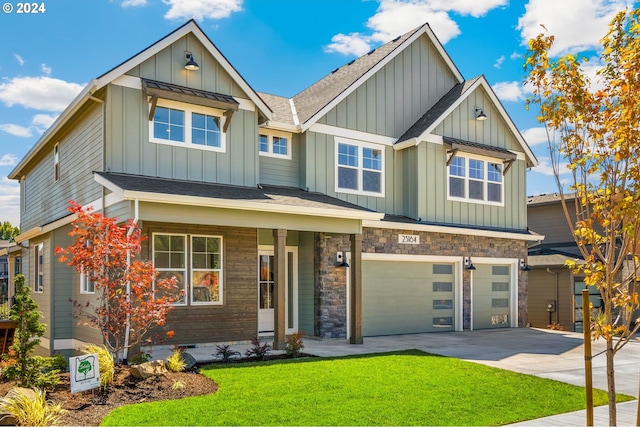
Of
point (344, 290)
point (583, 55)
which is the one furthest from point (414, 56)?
point (583, 55)

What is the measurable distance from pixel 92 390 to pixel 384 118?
11855 mm

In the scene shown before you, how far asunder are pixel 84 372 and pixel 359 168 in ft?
34.1

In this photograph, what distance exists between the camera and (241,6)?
45.4 ft

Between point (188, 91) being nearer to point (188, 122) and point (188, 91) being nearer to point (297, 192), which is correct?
point (188, 122)

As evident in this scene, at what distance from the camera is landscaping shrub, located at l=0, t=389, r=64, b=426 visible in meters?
6.55

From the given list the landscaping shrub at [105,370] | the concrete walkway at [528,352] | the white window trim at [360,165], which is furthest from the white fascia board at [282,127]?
the landscaping shrub at [105,370]

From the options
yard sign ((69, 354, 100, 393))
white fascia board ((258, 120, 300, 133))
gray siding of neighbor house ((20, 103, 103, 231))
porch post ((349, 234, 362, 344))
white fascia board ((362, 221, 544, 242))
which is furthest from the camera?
white fascia board ((362, 221, 544, 242))

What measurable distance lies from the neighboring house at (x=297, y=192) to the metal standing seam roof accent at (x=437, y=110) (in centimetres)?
10

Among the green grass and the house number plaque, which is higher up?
the house number plaque

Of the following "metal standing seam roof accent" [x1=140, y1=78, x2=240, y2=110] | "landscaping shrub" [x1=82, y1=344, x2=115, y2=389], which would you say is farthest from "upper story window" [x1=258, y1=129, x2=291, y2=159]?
"landscaping shrub" [x1=82, y1=344, x2=115, y2=389]

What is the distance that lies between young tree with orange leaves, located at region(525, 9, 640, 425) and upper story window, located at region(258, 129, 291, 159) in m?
10.3

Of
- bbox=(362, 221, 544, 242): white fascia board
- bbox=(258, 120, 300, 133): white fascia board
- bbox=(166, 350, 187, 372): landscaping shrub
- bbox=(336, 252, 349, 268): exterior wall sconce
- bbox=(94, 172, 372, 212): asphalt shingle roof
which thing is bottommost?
bbox=(166, 350, 187, 372): landscaping shrub

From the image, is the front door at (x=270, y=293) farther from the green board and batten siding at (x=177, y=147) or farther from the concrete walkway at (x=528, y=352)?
the green board and batten siding at (x=177, y=147)

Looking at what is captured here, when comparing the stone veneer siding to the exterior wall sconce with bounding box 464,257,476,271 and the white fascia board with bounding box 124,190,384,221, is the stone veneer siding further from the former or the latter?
the white fascia board with bounding box 124,190,384,221
